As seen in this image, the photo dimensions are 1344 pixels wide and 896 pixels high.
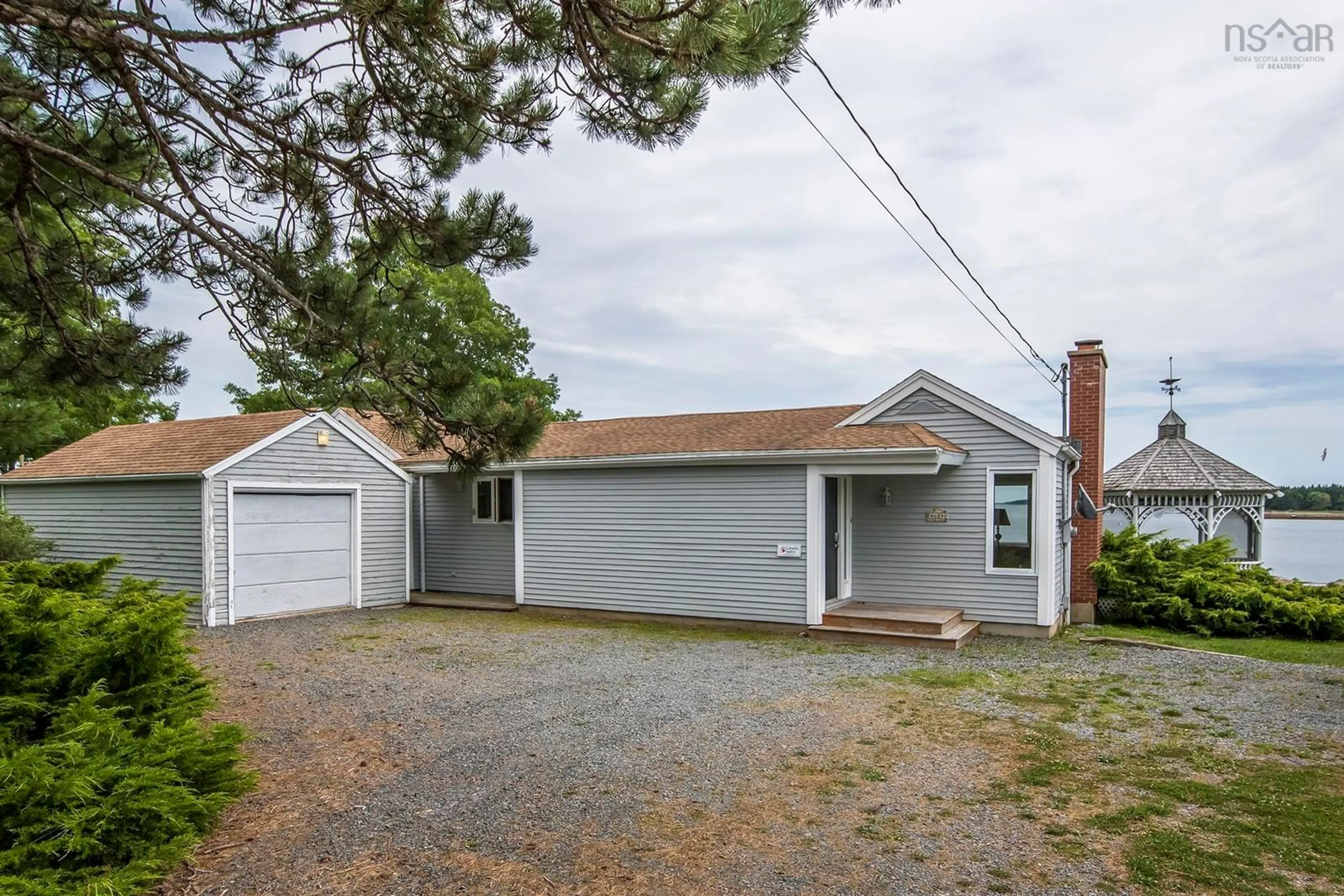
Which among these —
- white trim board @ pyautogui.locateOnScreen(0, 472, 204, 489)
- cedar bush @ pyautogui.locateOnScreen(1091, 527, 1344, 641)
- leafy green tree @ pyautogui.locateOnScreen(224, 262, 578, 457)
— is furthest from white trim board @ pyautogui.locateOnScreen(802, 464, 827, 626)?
white trim board @ pyautogui.locateOnScreen(0, 472, 204, 489)

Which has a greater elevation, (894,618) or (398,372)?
(398,372)

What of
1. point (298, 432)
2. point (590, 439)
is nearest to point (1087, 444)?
point (590, 439)

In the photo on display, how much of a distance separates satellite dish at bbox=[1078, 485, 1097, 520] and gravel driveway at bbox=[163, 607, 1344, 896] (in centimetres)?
235

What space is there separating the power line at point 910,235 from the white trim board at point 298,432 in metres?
7.01

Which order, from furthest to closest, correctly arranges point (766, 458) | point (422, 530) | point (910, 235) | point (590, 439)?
point (422, 530) < point (590, 439) < point (766, 458) < point (910, 235)

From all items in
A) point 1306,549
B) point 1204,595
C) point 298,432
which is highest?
point 298,432

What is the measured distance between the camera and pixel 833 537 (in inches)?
420

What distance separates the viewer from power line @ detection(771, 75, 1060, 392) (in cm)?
655

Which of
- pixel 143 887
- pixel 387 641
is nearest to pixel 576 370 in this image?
pixel 387 641

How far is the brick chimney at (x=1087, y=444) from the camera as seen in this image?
11.0 meters

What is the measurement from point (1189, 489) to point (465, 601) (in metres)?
13.7

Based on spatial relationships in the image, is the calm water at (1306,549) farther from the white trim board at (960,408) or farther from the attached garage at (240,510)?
the attached garage at (240,510)

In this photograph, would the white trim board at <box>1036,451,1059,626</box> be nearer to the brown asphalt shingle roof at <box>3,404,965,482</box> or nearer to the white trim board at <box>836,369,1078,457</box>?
the white trim board at <box>836,369,1078,457</box>

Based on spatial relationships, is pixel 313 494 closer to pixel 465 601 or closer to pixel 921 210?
pixel 465 601
